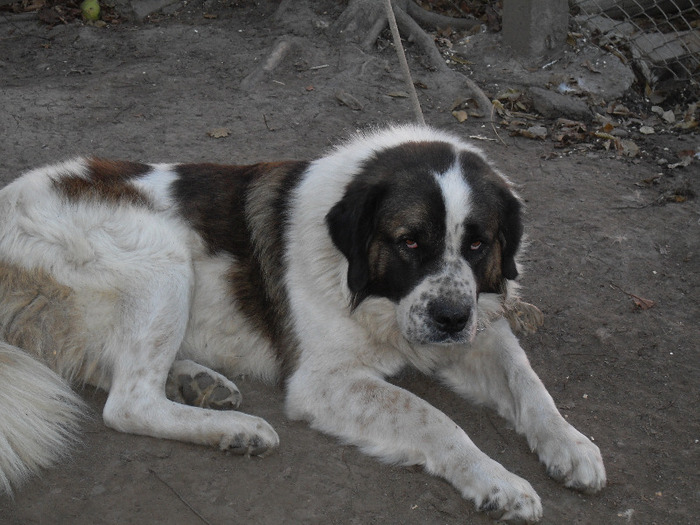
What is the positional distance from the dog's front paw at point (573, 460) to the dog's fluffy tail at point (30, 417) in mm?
1848

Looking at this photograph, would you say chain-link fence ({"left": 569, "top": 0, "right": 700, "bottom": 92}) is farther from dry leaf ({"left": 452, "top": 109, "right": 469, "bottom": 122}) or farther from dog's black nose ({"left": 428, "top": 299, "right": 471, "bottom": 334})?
dog's black nose ({"left": 428, "top": 299, "right": 471, "bottom": 334})

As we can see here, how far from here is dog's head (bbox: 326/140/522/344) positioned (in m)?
3.05

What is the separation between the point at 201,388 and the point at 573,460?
5.04ft

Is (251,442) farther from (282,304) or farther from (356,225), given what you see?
(356,225)

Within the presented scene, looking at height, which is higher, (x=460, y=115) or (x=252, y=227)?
(x=252, y=227)

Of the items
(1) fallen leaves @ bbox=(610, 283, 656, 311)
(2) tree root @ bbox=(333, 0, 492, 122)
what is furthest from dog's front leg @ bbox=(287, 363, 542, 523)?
(2) tree root @ bbox=(333, 0, 492, 122)

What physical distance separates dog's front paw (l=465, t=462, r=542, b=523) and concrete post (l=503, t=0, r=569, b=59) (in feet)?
15.5

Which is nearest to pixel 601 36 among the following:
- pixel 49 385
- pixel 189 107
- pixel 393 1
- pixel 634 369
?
pixel 393 1

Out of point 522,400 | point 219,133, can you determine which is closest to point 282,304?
point 522,400

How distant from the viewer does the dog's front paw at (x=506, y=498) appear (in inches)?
108

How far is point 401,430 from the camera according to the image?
3.06 metres

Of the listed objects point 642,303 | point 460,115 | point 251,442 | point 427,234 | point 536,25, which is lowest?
point 642,303

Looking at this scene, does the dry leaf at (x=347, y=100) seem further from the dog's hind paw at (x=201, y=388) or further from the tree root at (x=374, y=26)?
the dog's hind paw at (x=201, y=388)

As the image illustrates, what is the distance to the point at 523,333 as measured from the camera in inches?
155
